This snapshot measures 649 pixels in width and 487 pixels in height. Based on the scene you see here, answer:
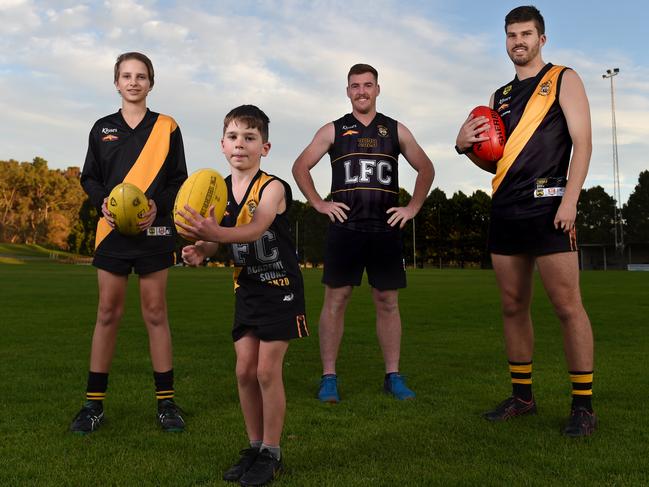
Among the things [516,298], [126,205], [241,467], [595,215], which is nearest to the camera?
[241,467]

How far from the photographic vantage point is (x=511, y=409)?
4.57m

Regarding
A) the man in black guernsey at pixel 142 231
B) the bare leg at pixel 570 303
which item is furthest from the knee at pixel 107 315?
the bare leg at pixel 570 303

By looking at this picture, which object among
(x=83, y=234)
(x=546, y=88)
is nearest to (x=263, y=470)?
(x=546, y=88)

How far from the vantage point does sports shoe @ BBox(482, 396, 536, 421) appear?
4.49 metres

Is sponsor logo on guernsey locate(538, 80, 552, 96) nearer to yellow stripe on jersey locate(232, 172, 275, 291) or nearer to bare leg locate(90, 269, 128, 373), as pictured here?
yellow stripe on jersey locate(232, 172, 275, 291)

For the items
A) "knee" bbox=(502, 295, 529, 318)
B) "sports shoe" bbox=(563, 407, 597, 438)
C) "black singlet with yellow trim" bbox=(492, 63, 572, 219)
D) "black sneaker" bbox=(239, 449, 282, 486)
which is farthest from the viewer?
"knee" bbox=(502, 295, 529, 318)

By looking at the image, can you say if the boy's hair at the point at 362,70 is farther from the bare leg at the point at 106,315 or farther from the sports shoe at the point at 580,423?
the sports shoe at the point at 580,423

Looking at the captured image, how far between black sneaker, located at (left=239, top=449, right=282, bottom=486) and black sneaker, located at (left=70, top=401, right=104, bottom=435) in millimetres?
1520

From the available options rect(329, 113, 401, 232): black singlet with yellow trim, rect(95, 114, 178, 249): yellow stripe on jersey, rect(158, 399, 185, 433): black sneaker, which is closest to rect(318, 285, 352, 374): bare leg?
rect(329, 113, 401, 232): black singlet with yellow trim

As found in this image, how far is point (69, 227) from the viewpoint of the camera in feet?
349

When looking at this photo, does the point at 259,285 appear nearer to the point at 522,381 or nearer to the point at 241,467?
the point at 241,467

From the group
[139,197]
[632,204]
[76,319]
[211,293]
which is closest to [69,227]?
[632,204]

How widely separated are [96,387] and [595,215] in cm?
8810

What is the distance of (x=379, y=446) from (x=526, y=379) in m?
1.47
